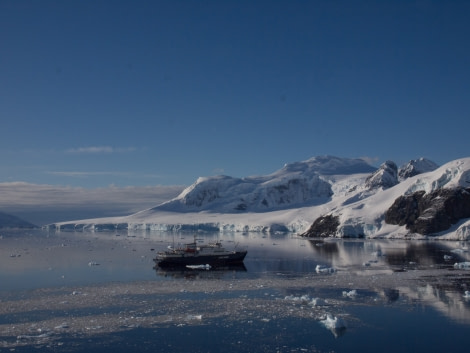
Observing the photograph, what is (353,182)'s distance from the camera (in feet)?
637

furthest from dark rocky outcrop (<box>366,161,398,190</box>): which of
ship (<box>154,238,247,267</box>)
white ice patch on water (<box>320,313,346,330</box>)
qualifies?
white ice patch on water (<box>320,313,346,330</box>)

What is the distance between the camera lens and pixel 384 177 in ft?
514

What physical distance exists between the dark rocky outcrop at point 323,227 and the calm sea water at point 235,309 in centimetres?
6632

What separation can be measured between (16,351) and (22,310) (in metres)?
8.22

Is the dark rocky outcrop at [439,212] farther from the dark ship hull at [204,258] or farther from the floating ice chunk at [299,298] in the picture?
the floating ice chunk at [299,298]

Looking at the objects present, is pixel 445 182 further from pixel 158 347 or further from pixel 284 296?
pixel 158 347

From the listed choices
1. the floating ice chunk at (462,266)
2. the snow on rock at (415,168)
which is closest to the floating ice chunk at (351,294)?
the floating ice chunk at (462,266)

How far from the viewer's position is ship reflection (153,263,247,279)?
43.8 metres

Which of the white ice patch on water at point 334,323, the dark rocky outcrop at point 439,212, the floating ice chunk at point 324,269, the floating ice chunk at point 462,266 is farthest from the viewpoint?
the dark rocky outcrop at point 439,212

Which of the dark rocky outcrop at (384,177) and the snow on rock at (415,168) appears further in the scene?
the snow on rock at (415,168)

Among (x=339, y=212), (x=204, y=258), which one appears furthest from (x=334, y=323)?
(x=339, y=212)

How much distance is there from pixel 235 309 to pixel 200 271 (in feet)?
70.3

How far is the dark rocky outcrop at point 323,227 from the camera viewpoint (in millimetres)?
112938

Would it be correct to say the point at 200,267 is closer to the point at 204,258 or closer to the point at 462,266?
the point at 204,258
